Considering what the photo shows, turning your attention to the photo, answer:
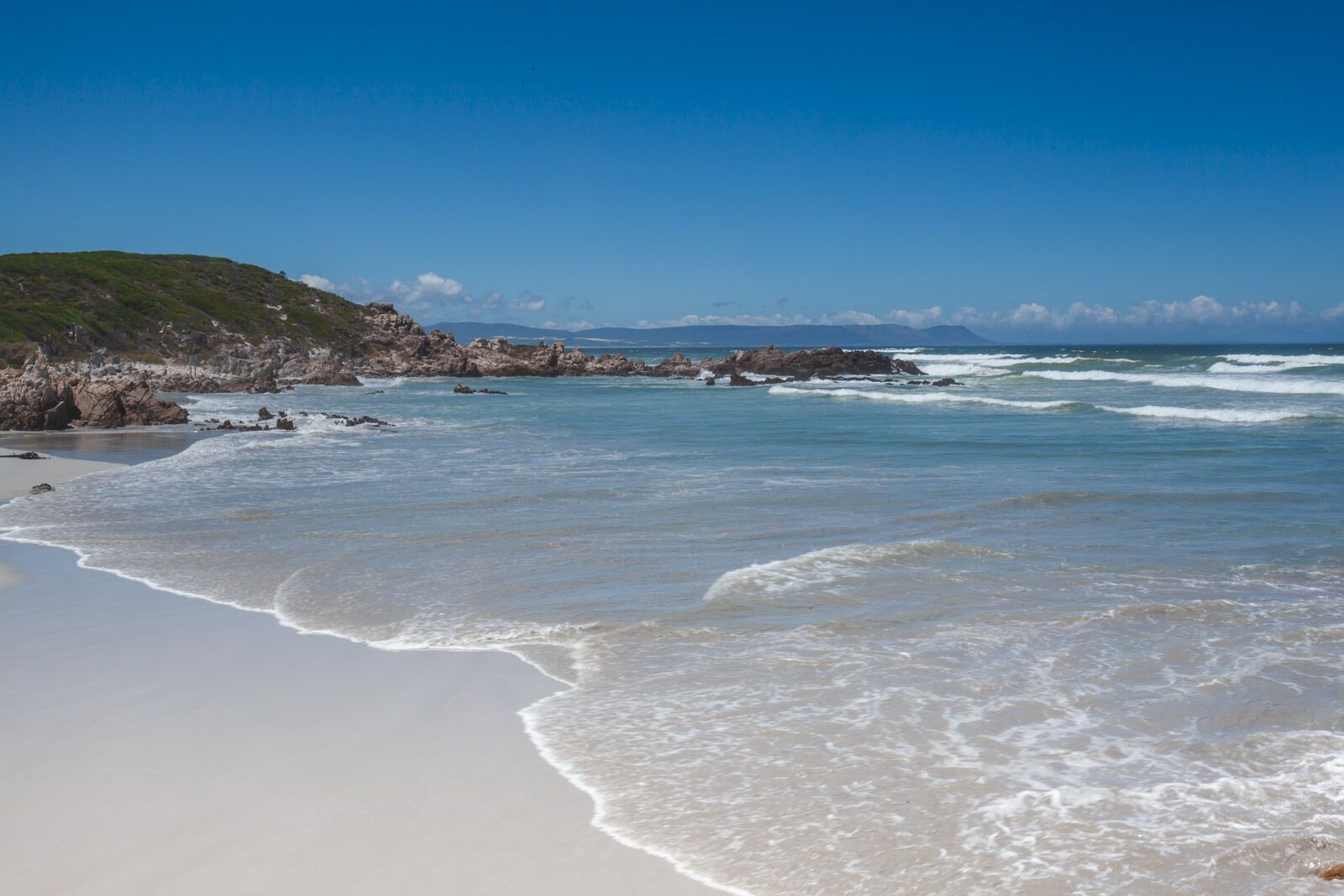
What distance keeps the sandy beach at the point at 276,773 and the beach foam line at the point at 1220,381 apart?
134ft

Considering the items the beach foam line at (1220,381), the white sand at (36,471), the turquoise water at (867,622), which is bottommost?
the turquoise water at (867,622)

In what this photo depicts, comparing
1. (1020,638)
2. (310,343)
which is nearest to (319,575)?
(1020,638)

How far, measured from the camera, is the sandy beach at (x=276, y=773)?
12.7 feet

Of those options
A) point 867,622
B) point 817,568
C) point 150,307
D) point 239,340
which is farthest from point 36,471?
point 150,307

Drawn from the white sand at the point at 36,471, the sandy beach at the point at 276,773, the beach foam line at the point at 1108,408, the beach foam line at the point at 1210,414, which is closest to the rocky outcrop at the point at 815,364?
the beach foam line at the point at 1108,408

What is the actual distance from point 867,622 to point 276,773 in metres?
4.22

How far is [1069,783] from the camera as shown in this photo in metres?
4.62

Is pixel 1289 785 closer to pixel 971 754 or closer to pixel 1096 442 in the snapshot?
pixel 971 754

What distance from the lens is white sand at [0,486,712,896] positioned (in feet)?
12.7

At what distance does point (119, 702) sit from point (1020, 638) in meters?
5.66

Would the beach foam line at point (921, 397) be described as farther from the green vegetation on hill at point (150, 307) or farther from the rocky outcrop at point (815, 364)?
the green vegetation on hill at point (150, 307)

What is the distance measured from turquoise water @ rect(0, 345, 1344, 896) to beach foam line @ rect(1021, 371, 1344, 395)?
24.5 metres

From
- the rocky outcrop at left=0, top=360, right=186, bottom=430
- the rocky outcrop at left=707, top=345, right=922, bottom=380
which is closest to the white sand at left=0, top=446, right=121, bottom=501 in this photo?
the rocky outcrop at left=0, top=360, right=186, bottom=430

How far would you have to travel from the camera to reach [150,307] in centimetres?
6481
